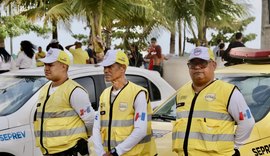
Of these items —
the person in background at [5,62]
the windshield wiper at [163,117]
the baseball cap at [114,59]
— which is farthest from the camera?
the person in background at [5,62]

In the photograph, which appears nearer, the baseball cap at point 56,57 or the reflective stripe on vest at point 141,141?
the reflective stripe on vest at point 141,141

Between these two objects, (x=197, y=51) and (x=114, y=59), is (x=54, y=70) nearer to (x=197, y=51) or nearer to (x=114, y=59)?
(x=114, y=59)

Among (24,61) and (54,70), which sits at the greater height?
(54,70)

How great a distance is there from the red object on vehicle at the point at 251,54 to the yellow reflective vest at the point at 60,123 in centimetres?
181

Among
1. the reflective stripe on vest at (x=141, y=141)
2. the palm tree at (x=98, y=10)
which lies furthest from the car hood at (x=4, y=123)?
the palm tree at (x=98, y=10)

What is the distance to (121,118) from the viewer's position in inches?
144

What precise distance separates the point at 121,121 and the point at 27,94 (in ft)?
7.76

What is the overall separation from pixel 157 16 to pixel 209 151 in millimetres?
16423

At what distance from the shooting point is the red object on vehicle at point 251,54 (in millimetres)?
4715

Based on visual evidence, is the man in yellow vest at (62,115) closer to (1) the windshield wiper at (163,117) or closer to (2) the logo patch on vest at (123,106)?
(2) the logo patch on vest at (123,106)

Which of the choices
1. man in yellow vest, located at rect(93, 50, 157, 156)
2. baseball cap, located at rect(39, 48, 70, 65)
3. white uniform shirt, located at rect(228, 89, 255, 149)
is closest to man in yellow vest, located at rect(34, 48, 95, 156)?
baseball cap, located at rect(39, 48, 70, 65)

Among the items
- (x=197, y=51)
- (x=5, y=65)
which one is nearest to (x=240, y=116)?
(x=197, y=51)

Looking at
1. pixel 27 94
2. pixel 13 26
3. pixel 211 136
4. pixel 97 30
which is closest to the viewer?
pixel 211 136

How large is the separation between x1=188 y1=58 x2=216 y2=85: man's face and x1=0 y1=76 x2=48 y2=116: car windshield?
275 centimetres
